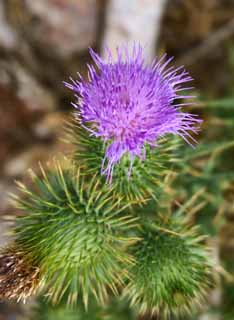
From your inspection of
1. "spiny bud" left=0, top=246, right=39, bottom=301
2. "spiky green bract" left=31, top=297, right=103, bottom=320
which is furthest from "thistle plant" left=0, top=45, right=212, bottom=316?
"spiky green bract" left=31, top=297, right=103, bottom=320

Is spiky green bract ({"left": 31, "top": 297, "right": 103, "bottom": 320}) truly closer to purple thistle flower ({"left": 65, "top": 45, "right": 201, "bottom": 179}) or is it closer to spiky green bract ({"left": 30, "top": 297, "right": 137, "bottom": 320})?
spiky green bract ({"left": 30, "top": 297, "right": 137, "bottom": 320})

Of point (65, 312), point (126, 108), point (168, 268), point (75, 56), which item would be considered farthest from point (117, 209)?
point (75, 56)

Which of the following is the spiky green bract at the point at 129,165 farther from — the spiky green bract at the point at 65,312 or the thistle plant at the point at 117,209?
the spiky green bract at the point at 65,312

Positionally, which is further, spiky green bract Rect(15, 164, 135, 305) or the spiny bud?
spiky green bract Rect(15, 164, 135, 305)

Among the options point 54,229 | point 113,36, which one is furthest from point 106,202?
point 113,36

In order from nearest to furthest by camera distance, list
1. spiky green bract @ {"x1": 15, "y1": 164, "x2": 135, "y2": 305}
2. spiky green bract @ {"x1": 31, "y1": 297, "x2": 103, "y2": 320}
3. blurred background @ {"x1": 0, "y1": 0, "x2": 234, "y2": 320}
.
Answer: spiky green bract @ {"x1": 15, "y1": 164, "x2": 135, "y2": 305}
spiky green bract @ {"x1": 31, "y1": 297, "x2": 103, "y2": 320}
blurred background @ {"x1": 0, "y1": 0, "x2": 234, "y2": 320}

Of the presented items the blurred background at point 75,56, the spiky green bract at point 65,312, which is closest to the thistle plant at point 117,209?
the spiky green bract at point 65,312
